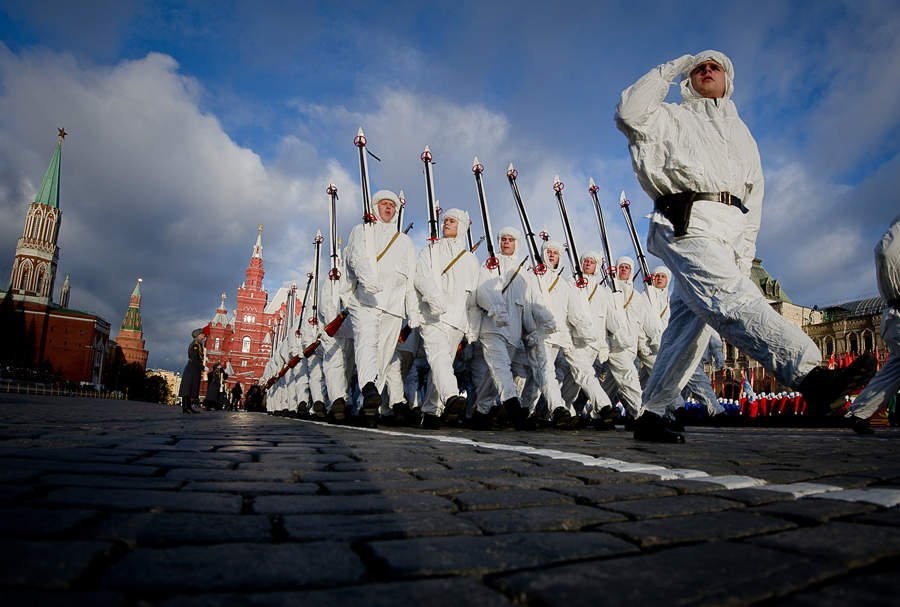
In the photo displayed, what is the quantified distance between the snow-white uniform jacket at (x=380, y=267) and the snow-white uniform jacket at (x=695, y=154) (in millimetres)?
4129

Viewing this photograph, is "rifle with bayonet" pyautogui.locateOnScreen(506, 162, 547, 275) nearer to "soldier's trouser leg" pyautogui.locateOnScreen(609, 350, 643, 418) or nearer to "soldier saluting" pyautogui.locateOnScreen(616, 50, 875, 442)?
"soldier's trouser leg" pyautogui.locateOnScreen(609, 350, 643, 418)

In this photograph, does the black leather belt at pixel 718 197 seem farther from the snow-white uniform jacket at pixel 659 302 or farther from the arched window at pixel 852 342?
the arched window at pixel 852 342

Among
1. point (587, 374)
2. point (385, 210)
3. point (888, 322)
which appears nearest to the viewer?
point (888, 322)

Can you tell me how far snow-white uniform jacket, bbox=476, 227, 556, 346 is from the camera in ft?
29.9

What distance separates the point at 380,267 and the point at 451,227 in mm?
1741

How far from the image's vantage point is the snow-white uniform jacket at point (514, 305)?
9.10 metres

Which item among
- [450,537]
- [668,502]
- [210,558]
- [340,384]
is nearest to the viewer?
[210,558]

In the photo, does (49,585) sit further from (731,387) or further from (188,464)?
(731,387)

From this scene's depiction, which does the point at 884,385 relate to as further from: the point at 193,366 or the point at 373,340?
the point at 193,366

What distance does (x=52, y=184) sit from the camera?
9044cm

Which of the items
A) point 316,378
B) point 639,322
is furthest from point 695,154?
point 316,378

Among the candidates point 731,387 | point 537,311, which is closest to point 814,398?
point 537,311

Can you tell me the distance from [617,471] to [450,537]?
1488 millimetres

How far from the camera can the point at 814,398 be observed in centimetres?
364
